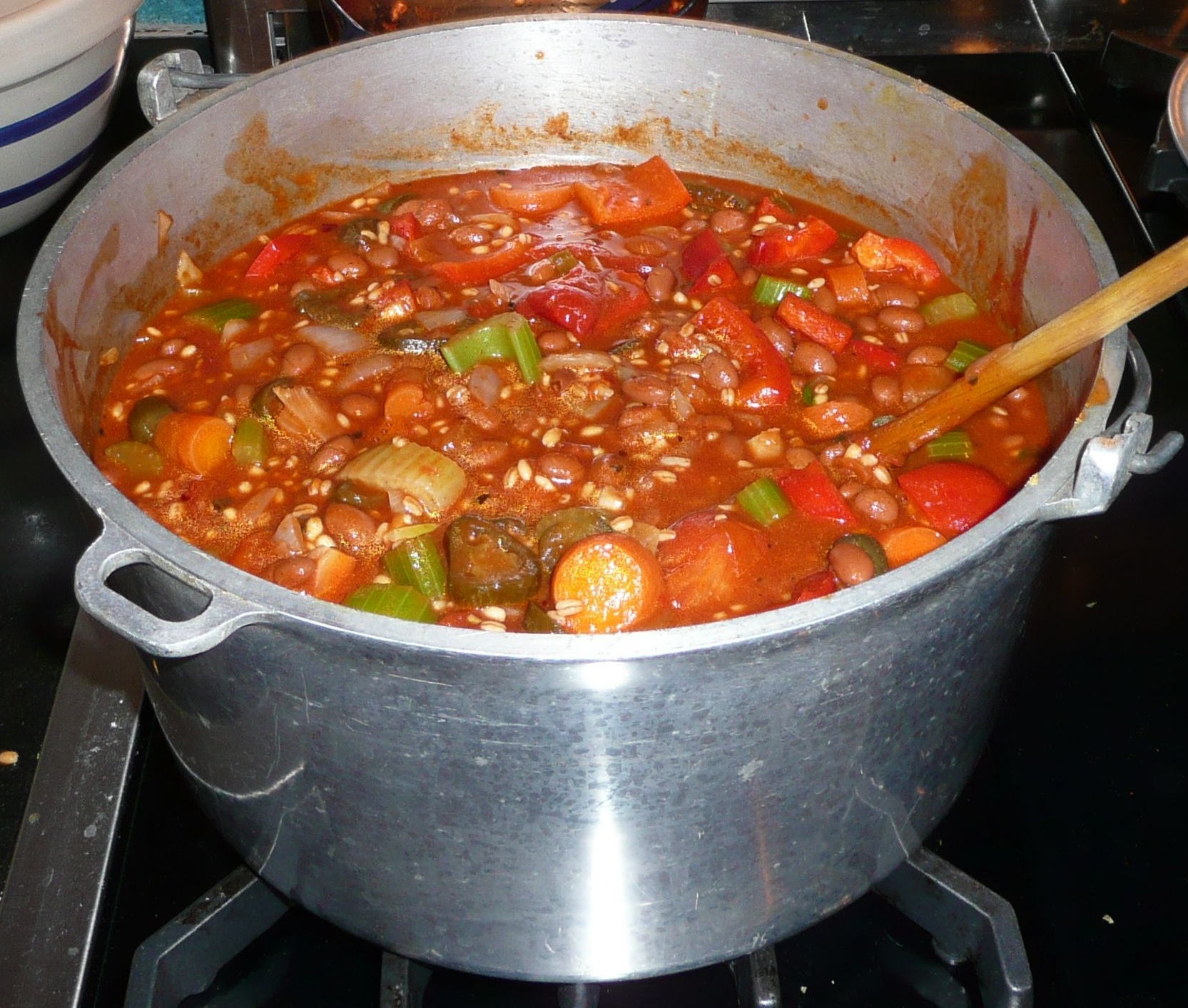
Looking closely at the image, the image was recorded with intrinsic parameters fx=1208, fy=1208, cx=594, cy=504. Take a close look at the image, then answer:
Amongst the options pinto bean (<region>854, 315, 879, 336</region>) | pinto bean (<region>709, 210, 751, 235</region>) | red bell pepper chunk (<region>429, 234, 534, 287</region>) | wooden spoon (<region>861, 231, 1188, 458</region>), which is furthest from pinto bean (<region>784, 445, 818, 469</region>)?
red bell pepper chunk (<region>429, 234, 534, 287</region>)

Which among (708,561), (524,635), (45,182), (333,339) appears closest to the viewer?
(524,635)

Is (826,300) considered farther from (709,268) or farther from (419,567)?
(419,567)

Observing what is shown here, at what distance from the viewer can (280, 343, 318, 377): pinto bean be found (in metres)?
2.77

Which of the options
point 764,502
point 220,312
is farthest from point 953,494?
point 220,312

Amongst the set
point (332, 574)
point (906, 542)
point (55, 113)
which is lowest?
point (906, 542)

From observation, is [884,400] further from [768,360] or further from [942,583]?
[942,583]

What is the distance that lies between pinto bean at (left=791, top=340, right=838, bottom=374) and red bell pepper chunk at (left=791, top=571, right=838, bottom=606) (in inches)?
25.2

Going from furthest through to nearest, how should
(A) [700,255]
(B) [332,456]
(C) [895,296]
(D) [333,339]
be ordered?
(A) [700,255] < (C) [895,296] < (D) [333,339] < (B) [332,456]

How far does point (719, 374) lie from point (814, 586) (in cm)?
66

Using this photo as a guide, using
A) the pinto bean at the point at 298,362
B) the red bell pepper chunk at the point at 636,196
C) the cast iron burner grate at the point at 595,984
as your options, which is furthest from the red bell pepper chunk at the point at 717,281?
the cast iron burner grate at the point at 595,984

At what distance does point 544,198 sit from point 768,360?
2.89ft

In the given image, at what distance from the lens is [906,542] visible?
2.38m

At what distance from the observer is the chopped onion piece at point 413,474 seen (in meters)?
2.45

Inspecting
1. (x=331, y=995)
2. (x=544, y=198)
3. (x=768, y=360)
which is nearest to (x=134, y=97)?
(x=544, y=198)
